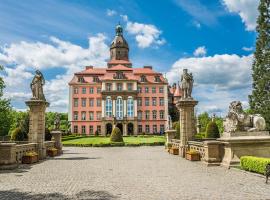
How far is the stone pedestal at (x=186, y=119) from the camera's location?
20.1m

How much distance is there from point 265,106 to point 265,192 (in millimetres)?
28742

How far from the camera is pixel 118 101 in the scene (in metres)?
72.3

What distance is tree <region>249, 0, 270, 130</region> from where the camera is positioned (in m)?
35.4

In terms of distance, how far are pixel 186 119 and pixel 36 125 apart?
9517 millimetres

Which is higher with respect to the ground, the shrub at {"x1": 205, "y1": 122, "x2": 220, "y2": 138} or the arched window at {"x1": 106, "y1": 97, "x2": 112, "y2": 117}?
the arched window at {"x1": 106, "y1": 97, "x2": 112, "y2": 117}

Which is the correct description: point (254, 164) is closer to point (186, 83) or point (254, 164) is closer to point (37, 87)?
point (186, 83)

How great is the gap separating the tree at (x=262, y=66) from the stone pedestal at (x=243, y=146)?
2231 cm

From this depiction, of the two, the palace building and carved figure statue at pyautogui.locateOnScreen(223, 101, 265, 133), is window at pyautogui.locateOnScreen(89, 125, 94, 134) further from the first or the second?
carved figure statue at pyautogui.locateOnScreen(223, 101, 265, 133)

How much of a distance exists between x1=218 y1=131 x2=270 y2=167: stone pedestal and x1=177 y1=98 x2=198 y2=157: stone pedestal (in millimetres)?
6032

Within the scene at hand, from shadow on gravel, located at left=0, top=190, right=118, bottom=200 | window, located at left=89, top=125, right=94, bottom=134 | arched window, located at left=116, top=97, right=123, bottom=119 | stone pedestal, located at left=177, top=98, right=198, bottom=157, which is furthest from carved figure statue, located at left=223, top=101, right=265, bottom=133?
window, located at left=89, top=125, right=94, bottom=134

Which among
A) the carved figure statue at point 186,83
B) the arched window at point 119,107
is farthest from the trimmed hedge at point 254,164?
the arched window at point 119,107

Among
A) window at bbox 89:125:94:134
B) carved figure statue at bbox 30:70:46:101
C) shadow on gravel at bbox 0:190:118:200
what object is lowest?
shadow on gravel at bbox 0:190:118:200

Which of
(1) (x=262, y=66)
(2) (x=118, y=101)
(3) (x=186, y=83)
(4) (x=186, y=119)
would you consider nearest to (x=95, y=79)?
(2) (x=118, y=101)

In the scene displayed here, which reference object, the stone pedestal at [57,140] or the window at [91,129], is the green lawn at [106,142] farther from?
the window at [91,129]
